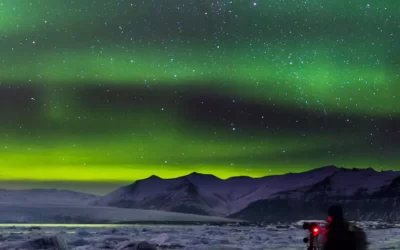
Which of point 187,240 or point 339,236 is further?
point 187,240

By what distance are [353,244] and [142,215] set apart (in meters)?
152

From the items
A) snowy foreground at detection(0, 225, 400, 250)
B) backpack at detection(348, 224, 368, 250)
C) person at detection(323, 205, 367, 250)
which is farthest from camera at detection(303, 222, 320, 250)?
snowy foreground at detection(0, 225, 400, 250)

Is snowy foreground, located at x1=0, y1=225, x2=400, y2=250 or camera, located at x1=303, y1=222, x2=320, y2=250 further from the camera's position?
snowy foreground, located at x1=0, y1=225, x2=400, y2=250

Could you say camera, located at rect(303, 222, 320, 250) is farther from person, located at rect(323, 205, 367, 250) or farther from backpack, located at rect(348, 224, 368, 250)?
person, located at rect(323, 205, 367, 250)

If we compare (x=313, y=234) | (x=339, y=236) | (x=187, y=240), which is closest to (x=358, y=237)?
(x=339, y=236)

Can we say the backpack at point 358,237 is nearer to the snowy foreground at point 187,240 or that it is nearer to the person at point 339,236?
the person at point 339,236

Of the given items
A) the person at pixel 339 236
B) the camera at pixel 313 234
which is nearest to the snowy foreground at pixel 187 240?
the camera at pixel 313 234

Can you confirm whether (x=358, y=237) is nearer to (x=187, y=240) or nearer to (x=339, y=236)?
(x=339, y=236)

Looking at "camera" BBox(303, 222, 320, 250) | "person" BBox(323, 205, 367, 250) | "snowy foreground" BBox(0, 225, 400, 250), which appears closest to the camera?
"person" BBox(323, 205, 367, 250)

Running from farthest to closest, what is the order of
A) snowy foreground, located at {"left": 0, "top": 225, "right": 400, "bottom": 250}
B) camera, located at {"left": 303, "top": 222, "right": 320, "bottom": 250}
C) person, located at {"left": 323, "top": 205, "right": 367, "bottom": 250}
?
1. snowy foreground, located at {"left": 0, "top": 225, "right": 400, "bottom": 250}
2. camera, located at {"left": 303, "top": 222, "right": 320, "bottom": 250}
3. person, located at {"left": 323, "top": 205, "right": 367, "bottom": 250}

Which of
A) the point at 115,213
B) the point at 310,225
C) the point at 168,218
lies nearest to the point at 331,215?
the point at 310,225

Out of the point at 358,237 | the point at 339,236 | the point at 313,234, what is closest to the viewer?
the point at 339,236

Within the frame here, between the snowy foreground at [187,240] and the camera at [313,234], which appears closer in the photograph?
the camera at [313,234]

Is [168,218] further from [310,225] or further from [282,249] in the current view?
[310,225]
